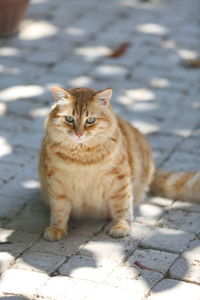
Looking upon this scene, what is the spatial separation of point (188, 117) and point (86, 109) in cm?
226

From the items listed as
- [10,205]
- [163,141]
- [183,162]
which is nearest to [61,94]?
[10,205]

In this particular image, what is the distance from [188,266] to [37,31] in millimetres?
5175

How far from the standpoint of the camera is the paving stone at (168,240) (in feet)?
14.4

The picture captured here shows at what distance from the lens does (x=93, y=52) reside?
7.98 m

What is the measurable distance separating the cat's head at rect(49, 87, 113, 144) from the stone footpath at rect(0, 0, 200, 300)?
0.72 metres

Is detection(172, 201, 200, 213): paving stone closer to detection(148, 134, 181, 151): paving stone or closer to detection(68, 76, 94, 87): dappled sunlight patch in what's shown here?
detection(148, 134, 181, 151): paving stone

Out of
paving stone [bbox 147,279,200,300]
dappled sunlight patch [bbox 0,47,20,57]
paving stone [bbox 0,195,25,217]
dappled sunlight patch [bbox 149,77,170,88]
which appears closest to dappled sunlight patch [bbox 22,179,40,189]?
paving stone [bbox 0,195,25,217]

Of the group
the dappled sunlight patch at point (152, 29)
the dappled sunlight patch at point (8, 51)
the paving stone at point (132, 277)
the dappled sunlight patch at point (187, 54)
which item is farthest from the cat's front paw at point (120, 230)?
the dappled sunlight patch at point (152, 29)

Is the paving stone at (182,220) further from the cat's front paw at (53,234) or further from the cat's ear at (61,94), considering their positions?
the cat's ear at (61,94)

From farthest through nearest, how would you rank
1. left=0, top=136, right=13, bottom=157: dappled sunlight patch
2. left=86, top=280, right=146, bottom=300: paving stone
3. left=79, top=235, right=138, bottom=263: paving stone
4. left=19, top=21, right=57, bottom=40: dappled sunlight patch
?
left=19, top=21, right=57, bottom=40: dappled sunlight patch → left=0, top=136, right=13, bottom=157: dappled sunlight patch → left=79, top=235, right=138, bottom=263: paving stone → left=86, top=280, right=146, bottom=300: paving stone

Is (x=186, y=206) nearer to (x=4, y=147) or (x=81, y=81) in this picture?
(x=4, y=147)

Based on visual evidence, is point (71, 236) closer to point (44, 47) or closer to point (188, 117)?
point (188, 117)

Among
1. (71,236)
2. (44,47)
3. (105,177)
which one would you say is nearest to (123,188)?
(105,177)

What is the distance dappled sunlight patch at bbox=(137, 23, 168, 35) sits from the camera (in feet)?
28.3
